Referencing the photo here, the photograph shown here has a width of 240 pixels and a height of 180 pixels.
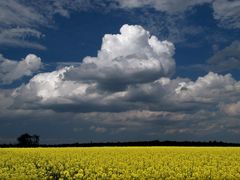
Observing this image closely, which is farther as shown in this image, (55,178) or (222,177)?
(55,178)

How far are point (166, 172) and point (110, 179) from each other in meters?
3.37

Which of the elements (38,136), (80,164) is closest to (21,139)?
(38,136)

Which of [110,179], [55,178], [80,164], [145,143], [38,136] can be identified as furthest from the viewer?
[38,136]

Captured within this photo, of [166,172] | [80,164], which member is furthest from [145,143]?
[166,172]

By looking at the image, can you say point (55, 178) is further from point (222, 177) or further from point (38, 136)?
point (38, 136)

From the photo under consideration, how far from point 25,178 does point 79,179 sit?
3.06m

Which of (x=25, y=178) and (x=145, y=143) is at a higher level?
(x=145, y=143)

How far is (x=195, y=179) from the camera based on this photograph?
18422 millimetres

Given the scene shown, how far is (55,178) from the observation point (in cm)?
2130

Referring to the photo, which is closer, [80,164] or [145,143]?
[80,164]

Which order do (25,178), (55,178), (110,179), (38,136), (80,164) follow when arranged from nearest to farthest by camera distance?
(25,178) → (110,179) → (55,178) → (80,164) → (38,136)

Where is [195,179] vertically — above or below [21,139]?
below

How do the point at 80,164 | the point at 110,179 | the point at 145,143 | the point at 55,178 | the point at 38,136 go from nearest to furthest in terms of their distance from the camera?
the point at 110,179, the point at 55,178, the point at 80,164, the point at 145,143, the point at 38,136

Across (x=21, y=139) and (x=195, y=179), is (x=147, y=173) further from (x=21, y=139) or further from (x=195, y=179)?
(x=21, y=139)
